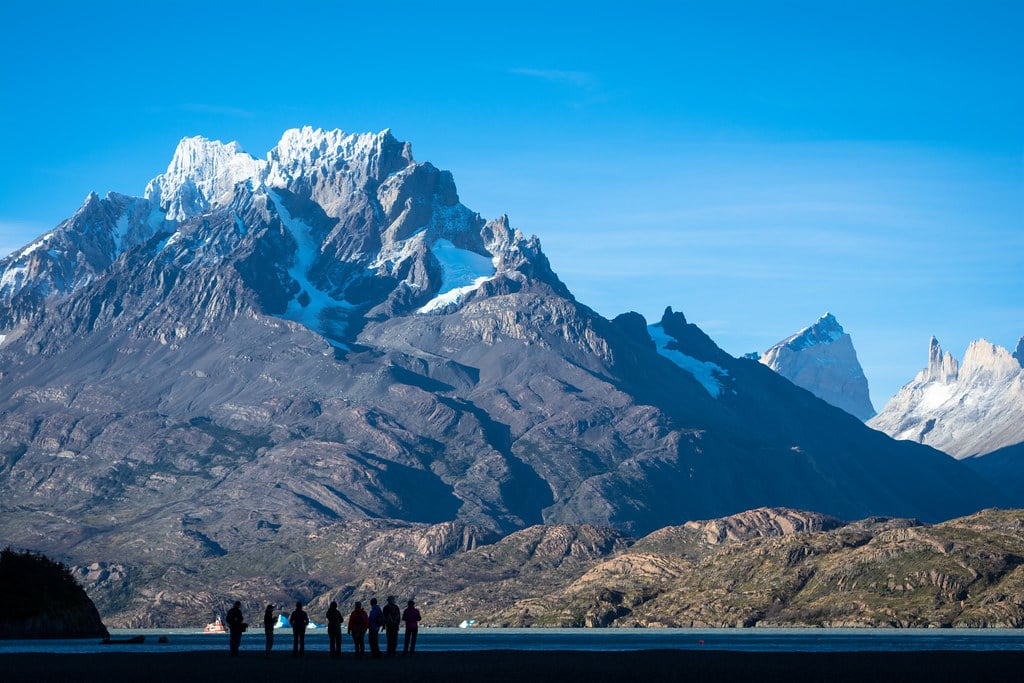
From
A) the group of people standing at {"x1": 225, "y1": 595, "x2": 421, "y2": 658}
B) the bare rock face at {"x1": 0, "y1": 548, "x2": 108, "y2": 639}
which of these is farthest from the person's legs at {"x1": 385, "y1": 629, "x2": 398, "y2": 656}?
the bare rock face at {"x1": 0, "y1": 548, "x2": 108, "y2": 639}

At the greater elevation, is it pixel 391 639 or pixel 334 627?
pixel 334 627

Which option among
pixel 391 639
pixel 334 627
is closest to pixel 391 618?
pixel 391 639

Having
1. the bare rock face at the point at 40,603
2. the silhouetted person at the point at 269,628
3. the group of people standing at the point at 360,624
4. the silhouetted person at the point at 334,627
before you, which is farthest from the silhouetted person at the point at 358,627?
the bare rock face at the point at 40,603

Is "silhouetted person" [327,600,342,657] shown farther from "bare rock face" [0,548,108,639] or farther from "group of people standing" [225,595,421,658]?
"bare rock face" [0,548,108,639]
